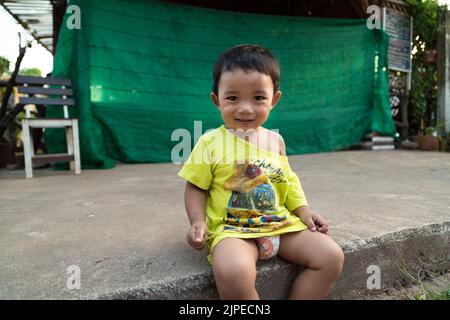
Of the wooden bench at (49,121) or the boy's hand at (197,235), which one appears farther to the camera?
the wooden bench at (49,121)

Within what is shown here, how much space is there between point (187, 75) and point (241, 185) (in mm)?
3125

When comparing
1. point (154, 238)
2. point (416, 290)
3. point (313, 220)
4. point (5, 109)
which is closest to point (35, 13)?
point (5, 109)

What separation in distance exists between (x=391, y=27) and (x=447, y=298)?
18.4 ft

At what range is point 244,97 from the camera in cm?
101

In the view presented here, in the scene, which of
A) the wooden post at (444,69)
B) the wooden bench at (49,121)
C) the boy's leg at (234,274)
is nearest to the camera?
the boy's leg at (234,274)

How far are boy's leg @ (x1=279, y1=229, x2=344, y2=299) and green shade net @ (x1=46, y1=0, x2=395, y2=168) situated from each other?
280 centimetres

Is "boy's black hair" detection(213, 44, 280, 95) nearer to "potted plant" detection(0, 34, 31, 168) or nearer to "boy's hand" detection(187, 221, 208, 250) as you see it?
"boy's hand" detection(187, 221, 208, 250)

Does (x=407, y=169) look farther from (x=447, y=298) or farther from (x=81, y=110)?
(x=81, y=110)

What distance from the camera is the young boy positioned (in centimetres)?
92

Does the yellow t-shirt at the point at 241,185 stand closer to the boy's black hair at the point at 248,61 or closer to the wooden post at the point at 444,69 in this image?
the boy's black hair at the point at 248,61

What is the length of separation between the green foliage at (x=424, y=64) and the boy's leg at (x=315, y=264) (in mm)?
6209

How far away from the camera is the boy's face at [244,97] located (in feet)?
3.25

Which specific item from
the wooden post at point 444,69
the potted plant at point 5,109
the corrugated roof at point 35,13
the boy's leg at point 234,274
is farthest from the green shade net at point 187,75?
the boy's leg at point 234,274

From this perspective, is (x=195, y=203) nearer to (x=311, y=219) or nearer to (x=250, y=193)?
(x=250, y=193)
